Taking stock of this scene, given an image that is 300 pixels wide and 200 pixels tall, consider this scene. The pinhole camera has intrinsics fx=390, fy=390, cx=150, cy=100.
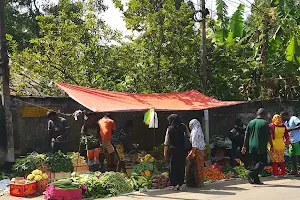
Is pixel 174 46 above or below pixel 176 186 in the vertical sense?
above

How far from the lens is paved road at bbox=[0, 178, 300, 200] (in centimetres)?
756

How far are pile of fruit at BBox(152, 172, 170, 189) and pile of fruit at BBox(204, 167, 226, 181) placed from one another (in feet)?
3.91

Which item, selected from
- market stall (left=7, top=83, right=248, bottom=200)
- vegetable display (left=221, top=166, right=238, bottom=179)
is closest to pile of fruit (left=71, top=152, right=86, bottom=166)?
market stall (left=7, top=83, right=248, bottom=200)

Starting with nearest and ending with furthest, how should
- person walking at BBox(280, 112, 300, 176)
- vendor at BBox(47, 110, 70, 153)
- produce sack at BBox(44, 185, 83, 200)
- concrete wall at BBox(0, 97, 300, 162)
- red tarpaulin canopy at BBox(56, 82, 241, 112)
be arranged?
produce sack at BBox(44, 185, 83, 200) < red tarpaulin canopy at BBox(56, 82, 241, 112) < vendor at BBox(47, 110, 70, 153) < person walking at BBox(280, 112, 300, 176) < concrete wall at BBox(0, 97, 300, 162)

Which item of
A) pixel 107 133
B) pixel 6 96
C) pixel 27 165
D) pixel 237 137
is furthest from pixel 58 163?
pixel 237 137

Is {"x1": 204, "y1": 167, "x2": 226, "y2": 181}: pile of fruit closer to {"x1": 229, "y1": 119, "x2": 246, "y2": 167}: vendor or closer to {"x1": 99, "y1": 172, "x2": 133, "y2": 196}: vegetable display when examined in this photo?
{"x1": 229, "y1": 119, "x2": 246, "y2": 167}: vendor

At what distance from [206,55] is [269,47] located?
11.5 ft

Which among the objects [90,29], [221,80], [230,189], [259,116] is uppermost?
[90,29]

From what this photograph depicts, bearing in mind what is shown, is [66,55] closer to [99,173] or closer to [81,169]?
[81,169]

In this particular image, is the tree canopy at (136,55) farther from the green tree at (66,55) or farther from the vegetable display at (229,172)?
the vegetable display at (229,172)

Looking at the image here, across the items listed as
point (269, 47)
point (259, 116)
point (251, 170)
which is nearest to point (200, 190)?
point (251, 170)

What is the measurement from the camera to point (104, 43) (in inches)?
537

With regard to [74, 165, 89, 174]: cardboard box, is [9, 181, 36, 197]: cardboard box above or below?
below

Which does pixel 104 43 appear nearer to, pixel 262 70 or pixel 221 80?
pixel 221 80
